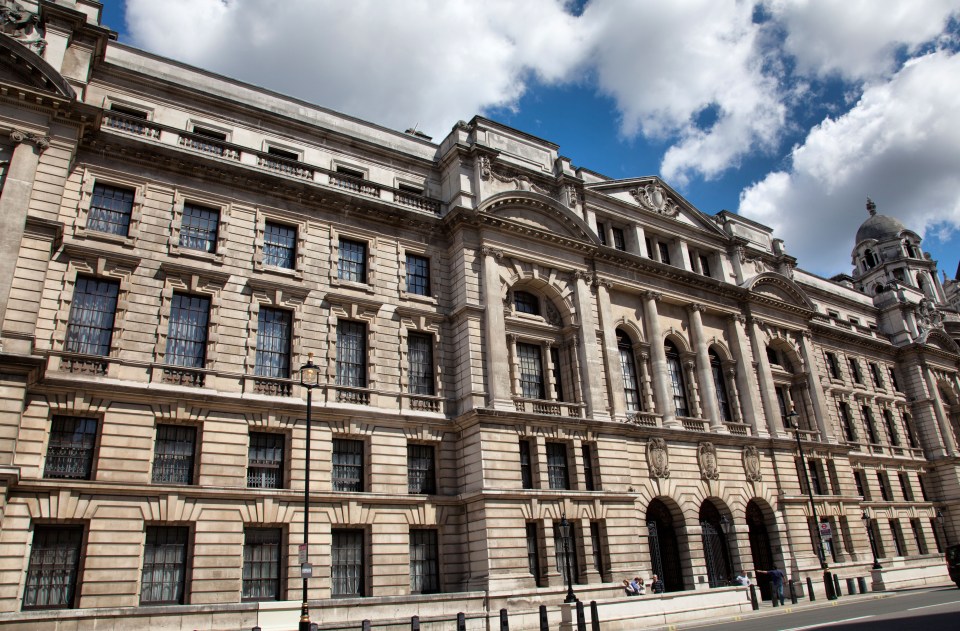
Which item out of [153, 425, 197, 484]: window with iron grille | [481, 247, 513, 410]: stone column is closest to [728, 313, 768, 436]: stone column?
[481, 247, 513, 410]: stone column

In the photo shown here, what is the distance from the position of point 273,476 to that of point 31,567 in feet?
23.9

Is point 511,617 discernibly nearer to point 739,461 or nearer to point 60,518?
point 60,518

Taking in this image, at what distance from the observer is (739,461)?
120 feet

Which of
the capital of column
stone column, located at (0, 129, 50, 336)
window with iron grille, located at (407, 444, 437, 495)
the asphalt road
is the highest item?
the capital of column

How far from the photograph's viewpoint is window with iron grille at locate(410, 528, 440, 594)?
2602 cm

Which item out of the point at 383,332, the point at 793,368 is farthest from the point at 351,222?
the point at 793,368

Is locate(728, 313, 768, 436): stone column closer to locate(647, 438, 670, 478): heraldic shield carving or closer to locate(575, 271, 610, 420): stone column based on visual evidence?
locate(647, 438, 670, 478): heraldic shield carving

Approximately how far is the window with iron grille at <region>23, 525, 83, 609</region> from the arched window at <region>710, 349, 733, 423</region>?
99.3 ft

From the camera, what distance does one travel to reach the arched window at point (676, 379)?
3675 centimetres

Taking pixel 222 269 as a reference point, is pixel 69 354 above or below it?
below

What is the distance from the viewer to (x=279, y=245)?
27484 millimetres

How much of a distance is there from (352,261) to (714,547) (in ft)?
72.9

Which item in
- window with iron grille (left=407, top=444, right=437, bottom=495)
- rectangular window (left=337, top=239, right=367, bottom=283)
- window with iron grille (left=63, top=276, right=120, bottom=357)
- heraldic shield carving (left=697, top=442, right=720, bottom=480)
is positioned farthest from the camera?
heraldic shield carving (left=697, top=442, right=720, bottom=480)

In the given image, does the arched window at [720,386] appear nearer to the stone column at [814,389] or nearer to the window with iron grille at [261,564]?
the stone column at [814,389]
